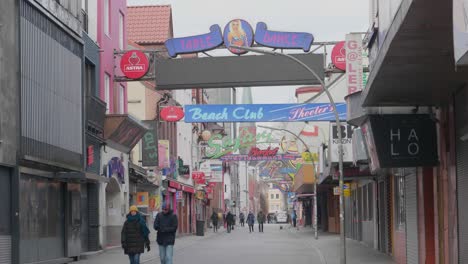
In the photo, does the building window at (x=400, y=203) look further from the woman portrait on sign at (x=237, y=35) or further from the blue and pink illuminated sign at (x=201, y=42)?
the blue and pink illuminated sign at (x=201, y=42)

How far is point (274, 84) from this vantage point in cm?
3023

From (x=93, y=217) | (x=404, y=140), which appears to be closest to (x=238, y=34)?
(x=93, y=217)

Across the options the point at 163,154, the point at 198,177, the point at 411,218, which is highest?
the point at 163,154

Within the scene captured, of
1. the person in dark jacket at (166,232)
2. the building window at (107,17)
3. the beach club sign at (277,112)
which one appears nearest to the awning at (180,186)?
the beach club sign at (277,112)

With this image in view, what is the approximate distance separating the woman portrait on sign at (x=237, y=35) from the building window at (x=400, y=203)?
752 cm

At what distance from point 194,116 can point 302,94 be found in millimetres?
46039

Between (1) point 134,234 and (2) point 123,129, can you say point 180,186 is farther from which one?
(1) point 134,234

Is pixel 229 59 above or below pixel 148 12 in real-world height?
below

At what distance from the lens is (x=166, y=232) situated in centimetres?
1936

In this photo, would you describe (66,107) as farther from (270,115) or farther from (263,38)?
(270,115)

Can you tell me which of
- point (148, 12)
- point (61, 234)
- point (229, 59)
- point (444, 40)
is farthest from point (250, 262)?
point (148, 12)

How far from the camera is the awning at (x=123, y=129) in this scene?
A: 30203 mm

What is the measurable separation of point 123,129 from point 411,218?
1338cm

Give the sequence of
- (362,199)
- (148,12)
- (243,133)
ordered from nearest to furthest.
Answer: (362,199) → (148,12) → (243,133)
